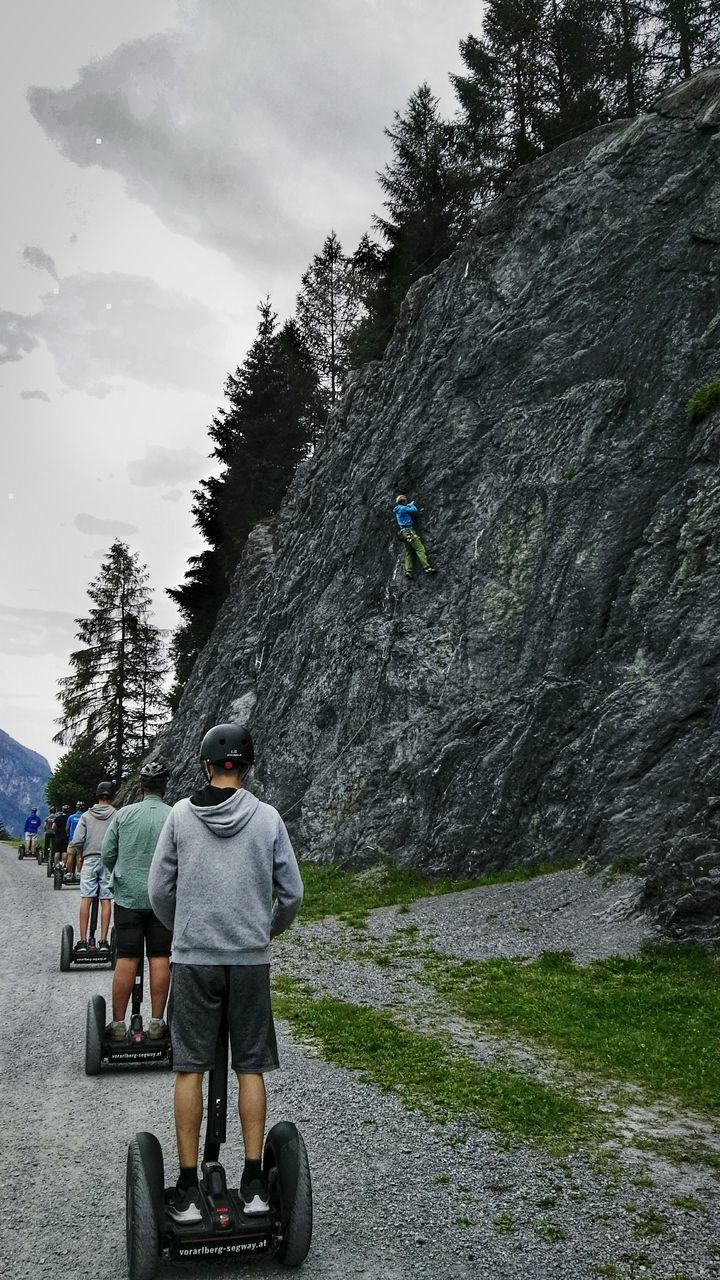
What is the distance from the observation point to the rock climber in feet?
81.0

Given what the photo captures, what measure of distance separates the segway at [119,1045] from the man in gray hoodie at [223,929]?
141 inches

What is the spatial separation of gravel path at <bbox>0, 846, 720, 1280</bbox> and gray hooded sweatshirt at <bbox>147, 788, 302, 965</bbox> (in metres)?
1.43

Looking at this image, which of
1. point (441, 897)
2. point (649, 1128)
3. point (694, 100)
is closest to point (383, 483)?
point (694, 100)

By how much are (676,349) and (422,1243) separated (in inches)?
805

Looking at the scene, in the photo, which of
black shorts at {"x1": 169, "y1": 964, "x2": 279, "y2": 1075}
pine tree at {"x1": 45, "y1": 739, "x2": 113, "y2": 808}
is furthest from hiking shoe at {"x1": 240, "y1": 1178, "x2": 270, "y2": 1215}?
pine tree at {"x1": 45, "y1": 739, "x2": 113, "y2": 808}

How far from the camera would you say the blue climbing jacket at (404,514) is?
25078 mm

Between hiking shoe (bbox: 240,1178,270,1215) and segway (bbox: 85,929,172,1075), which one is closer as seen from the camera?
hiking shoe (bbox: 240,1178,270,1215)

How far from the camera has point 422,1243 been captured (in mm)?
4441

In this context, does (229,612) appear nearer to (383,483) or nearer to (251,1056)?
(383,483)

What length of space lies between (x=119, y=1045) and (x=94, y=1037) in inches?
9.7

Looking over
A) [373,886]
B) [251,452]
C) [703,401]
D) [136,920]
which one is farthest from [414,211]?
[136,920]

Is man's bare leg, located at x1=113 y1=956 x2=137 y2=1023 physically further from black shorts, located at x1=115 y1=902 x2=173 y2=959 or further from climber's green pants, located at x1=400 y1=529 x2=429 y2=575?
climber's green pants, located at x1=400 y1=529 x2=429 y2=575

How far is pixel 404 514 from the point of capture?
2512cm

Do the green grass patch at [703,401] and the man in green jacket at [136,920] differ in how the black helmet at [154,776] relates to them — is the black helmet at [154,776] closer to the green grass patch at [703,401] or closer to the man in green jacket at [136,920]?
the man in green jacket at [136,920]
